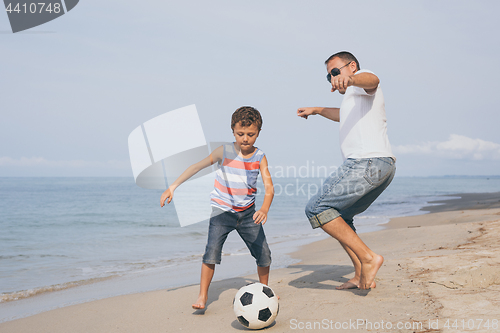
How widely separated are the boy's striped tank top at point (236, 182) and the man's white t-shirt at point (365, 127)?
87 centimetres

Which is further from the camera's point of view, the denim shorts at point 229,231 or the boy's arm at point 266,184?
the denim shorts at point 229,231

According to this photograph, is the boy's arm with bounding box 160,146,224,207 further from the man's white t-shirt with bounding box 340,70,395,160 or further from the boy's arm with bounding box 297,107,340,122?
the man's white t-shirt with bounding box 340,70,395,160

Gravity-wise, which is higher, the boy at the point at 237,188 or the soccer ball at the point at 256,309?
the boy at the point at 237,188

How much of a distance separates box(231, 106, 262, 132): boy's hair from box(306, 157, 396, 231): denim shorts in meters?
0.87

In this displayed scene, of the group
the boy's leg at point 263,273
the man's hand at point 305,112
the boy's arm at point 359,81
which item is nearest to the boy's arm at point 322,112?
the man's hand at point 305,112

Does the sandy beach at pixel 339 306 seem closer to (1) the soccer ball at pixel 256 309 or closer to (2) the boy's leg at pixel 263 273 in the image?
(1) the soccer ball at pixel 256 309

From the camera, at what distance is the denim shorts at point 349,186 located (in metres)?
2.92

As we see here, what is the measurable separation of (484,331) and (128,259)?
6.75 meters

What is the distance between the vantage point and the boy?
133 inches

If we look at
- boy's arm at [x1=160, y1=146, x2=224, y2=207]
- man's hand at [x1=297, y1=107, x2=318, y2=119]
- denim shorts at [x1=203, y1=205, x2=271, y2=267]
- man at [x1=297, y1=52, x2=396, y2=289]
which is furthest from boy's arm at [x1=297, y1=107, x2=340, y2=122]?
denim shorts at [x1=203, y1=205, x2=271, y2=267]

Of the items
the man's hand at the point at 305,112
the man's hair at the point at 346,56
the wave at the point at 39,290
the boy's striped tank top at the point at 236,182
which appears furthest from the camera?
the wave at the point at 39,290

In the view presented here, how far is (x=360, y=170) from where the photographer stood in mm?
2920

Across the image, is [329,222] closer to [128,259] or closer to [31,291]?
[31,291]

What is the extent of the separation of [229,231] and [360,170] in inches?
52.8
